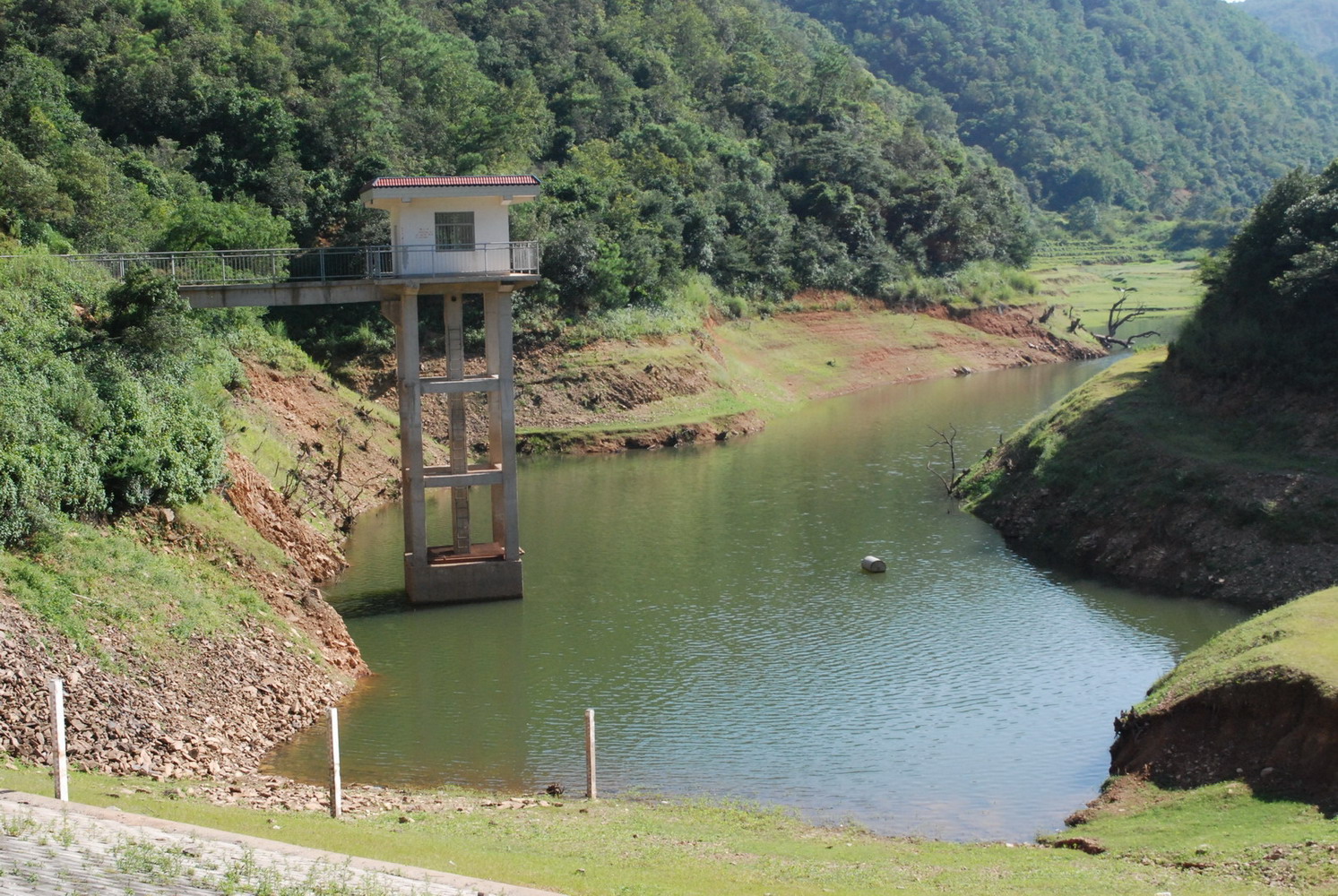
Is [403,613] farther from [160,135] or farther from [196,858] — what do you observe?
[160,135]

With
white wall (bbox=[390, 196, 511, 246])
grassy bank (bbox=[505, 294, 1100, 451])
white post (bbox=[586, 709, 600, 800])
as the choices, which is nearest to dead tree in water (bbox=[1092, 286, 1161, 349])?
grassy bank (bbox=[505, 294, 1100, 451])

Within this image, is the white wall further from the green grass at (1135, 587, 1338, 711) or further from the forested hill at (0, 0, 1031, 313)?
the green grass at (1135, 587, 1338, 711)

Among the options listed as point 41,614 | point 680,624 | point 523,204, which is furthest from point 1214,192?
point 41,614

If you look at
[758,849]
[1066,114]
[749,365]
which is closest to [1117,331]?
[749,365]

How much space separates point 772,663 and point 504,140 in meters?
53.3

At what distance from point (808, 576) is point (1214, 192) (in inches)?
5987

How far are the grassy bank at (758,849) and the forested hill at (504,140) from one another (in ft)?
101

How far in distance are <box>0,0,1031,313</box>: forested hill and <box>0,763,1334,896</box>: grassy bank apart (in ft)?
101

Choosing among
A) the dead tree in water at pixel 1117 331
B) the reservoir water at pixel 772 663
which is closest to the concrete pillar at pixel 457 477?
the reservoir water at pixel 772 663

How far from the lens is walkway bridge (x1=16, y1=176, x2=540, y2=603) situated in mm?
36969

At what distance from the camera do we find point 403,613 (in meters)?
36.9

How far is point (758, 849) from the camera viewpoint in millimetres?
21125

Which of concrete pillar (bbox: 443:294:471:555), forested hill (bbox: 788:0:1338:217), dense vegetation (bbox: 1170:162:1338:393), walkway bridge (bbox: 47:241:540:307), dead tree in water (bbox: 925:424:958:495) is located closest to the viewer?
walkway bridge (bbox: 47:241:540:307)

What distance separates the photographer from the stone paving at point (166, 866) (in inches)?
584
